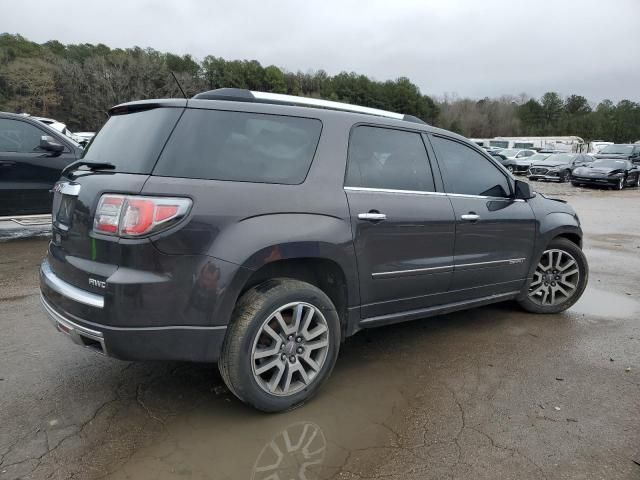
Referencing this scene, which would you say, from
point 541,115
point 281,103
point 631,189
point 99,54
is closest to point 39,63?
point 99,54

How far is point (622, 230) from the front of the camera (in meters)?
10.5

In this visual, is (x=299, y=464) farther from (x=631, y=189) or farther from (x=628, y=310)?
(x=631, y=189)

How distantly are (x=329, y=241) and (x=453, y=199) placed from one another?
50.8 inches

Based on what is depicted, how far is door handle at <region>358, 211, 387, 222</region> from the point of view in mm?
3146

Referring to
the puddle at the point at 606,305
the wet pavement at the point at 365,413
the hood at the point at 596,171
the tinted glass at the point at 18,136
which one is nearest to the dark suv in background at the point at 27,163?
the tinted glass at the point at 18,136

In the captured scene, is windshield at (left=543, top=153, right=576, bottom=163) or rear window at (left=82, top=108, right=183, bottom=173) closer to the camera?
rear window at (left=82, top=108, right=183, bottom=173)

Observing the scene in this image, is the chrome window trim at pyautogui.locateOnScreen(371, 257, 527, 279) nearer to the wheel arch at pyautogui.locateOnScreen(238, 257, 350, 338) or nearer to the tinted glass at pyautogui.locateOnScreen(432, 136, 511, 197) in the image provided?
the wheel arch at pyautogui.locateOnScreen(238, 257, 350, 338)

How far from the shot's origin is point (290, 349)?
2.90 metres

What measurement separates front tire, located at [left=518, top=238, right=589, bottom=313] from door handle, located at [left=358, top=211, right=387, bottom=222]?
2.17 metres

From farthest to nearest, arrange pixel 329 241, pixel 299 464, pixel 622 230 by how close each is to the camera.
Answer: pixel 622 230 < pixel 329 241 < pixel 299 464

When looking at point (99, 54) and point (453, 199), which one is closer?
point (453, 199)

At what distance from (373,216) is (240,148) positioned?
94 cm

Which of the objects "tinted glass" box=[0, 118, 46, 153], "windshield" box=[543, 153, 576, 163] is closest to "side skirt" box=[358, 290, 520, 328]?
"tinted glass" box=[0, 118, 46, 153]

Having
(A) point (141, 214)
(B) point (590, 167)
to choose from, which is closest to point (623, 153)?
(B) point (590, 167)
